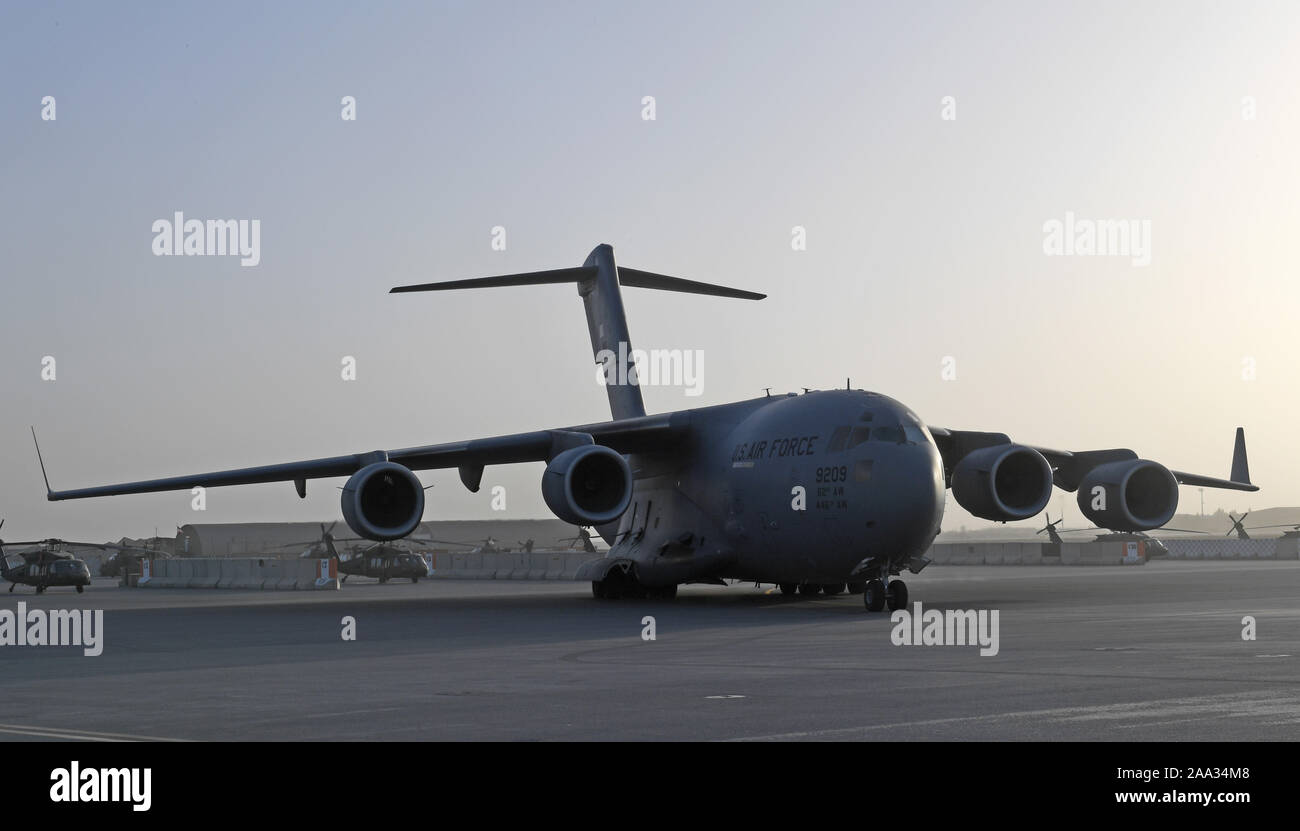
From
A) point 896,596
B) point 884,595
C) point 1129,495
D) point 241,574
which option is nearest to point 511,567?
point 241,574

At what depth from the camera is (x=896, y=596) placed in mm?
25000

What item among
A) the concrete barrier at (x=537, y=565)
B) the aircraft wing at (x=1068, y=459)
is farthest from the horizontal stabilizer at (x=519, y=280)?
the concrete barrier at (x=537, y=565)

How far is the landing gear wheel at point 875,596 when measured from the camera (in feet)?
83.0

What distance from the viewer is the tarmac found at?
32.8ft

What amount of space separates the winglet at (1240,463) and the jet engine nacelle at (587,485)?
16.1 m

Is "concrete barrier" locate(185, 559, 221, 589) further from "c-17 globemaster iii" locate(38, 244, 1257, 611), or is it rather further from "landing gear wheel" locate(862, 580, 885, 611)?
"landing gear wheel" locate(862, 580, 885, 611)

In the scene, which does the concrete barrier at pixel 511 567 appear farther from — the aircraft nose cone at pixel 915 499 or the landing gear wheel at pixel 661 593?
the aircraft nose cone at pixel 915 499

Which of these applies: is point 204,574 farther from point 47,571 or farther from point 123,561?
point 123,561

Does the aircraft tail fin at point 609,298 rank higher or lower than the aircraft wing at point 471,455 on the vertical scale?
higher

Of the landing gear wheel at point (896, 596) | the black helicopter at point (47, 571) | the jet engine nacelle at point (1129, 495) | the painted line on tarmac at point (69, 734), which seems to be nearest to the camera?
the painted line on tarmac at point (69, 734)

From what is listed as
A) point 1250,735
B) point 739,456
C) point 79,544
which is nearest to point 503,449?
point 739,456
